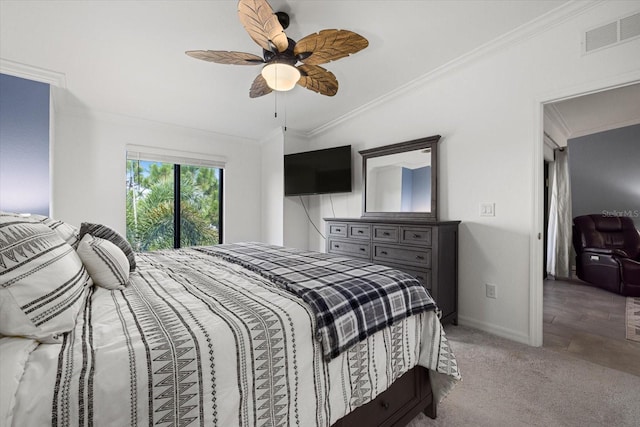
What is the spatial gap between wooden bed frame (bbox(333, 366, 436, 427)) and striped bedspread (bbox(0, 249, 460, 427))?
0.08 metres

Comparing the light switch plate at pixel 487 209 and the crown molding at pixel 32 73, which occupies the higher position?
the crown molding at pixel 32 73

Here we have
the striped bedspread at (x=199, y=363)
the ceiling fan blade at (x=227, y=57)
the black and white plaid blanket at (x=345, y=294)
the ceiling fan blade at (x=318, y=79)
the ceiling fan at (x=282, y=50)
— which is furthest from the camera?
the ceiling fan blade at (x=318, y=79)

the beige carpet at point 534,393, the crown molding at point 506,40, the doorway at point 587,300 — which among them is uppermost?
the crown molding at point 506,40

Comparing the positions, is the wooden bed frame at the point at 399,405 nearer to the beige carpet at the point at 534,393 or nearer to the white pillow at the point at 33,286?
the beige carpet at the point at 534,393

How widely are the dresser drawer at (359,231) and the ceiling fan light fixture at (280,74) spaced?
68.2 inches

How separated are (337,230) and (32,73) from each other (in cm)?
330

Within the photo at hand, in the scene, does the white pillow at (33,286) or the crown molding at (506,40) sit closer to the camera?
the white pillow at (33,286)

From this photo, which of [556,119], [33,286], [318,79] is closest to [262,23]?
[318,79]

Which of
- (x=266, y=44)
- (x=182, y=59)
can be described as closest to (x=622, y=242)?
(x=266, y=44)

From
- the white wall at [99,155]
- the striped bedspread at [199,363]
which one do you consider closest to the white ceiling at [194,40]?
the white wall at [99,155]

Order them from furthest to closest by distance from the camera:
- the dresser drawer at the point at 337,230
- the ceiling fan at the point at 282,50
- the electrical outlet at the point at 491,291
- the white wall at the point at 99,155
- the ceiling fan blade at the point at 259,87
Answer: the dresser drawer at the point at 337,230 → the white wall at the point at 99,155 → the electrical outlet at the point at 491,291 → the ceiling fan blade at the point at 259,87 → the ceiling fan at the point at 282,50

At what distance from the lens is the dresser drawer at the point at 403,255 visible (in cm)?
258

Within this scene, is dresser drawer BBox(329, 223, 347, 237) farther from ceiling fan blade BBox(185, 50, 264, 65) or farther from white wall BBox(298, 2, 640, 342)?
ceiling fan blade BBox(185, 50, 264, 65)

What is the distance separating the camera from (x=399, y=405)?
1377 millimetres
